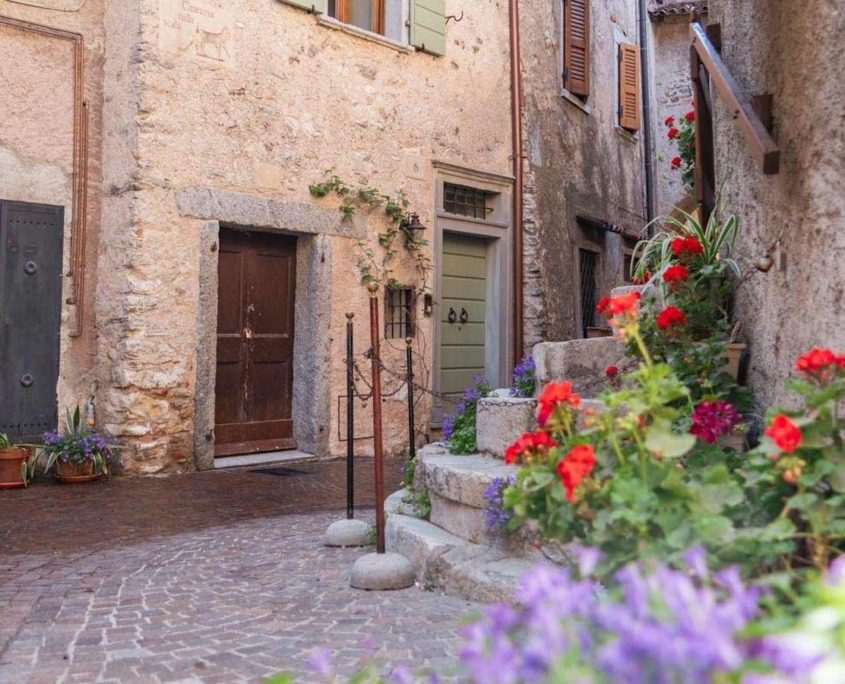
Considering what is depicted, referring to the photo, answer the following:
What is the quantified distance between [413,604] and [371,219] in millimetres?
5418

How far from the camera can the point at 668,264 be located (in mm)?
4133

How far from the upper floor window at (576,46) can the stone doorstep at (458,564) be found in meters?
8.32

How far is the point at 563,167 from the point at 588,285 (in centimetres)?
181

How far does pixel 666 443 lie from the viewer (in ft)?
6.27

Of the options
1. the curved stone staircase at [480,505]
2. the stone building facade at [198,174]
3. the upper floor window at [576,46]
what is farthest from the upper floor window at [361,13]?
the curved stone staircase at [480,505]

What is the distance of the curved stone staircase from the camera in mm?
3439

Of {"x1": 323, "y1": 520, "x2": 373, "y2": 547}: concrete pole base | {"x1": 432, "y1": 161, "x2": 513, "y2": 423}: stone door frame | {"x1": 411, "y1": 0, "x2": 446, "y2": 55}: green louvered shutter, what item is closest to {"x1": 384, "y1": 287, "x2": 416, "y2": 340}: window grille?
{"x1": 432, "y1": 161, "x2": 513, "y2": 423}: stone door frame

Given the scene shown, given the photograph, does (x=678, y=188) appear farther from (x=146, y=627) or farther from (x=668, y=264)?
(x=146, y=627)

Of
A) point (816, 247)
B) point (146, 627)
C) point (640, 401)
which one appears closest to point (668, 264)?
point (816, 247)

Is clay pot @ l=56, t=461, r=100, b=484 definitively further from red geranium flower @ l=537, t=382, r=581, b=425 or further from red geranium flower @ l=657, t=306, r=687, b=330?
red geranium flower @ l=537, t=382, r=581, b=425

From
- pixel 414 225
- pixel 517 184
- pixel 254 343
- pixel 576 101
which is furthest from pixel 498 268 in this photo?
pixel 254 343

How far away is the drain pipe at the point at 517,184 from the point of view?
32.3 feet

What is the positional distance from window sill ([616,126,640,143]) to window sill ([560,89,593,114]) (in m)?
1.12

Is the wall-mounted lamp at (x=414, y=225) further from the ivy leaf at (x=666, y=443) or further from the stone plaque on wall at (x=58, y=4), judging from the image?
the ivy leaf at (x=666, y=443)
